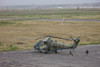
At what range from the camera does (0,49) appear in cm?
3050

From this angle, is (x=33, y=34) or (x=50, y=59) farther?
(x=33, y=34)

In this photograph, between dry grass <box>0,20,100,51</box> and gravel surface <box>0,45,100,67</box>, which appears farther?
dry grass <box>0,20,100,51</box>

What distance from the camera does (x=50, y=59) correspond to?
A: 24609 millimetres

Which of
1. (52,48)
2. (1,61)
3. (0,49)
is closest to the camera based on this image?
(1,61)

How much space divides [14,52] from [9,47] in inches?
134

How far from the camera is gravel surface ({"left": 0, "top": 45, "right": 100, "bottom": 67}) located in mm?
22406

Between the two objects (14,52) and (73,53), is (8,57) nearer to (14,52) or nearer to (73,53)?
(14,52)

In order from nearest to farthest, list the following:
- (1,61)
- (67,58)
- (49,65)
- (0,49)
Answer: (49,65), (1,61), (67,58), (0,49)

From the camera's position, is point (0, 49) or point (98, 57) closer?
point (98, 57)

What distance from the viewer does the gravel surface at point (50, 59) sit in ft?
73.5

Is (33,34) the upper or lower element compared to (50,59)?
lower

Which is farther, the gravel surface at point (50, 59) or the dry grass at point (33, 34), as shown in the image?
the dry grass at point (33, 34)

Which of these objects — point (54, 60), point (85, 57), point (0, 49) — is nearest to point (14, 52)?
point (0, 49)

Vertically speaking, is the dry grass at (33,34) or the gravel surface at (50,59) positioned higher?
the gravel surface at (50,59)
